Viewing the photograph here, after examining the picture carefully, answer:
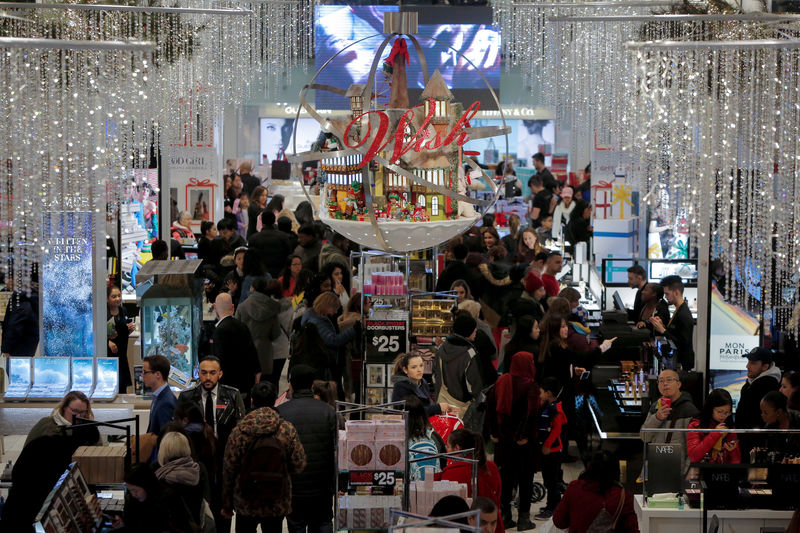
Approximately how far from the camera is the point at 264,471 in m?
6.19

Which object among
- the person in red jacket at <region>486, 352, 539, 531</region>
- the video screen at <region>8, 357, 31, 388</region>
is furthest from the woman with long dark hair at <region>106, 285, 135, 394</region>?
the person in red jacket at <region>486, 352, 539, 531</region>

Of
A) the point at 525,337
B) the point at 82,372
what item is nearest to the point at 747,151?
the point at 525,337

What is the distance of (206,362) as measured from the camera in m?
7.23

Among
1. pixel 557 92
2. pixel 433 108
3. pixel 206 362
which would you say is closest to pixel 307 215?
pixel 557 92

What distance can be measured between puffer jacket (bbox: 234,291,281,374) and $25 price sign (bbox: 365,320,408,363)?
3.08 ft

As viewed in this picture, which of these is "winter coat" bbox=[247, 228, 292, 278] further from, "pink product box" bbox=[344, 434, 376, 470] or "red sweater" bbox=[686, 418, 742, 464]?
"pink product box" bbox=[344, 434, 376, 470]

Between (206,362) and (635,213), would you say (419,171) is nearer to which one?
(206,362)

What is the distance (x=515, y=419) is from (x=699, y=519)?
1515 millimetres

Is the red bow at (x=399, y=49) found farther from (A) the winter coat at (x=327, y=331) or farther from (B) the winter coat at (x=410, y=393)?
(A) the winter coat at (x=327, y=331)

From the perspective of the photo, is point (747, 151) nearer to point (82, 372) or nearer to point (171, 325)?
point (171, 325)

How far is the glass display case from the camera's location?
9.05 m

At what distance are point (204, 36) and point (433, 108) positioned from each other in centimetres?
781

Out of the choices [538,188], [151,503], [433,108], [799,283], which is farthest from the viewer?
[538,188]

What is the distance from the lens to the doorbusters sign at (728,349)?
31.2 ft
